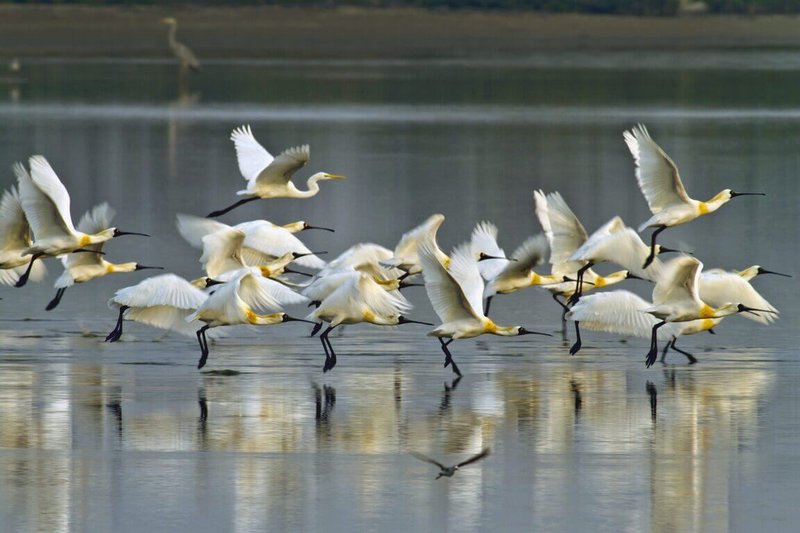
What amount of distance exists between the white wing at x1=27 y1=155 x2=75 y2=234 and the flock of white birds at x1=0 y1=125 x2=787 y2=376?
0.01 meters

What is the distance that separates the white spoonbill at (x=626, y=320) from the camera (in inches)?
569

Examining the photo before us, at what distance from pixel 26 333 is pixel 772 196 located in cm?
1223

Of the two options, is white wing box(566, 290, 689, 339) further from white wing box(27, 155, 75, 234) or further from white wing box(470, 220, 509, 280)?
white wing box(27, 155, 75, 234)

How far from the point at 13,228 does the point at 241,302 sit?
3629mm

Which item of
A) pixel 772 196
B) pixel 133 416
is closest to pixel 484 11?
pixel 772 196

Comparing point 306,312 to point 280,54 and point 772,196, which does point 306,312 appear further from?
point 280,54

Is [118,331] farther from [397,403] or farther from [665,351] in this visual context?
[665,351]

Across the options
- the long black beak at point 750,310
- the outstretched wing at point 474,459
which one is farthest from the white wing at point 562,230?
the outstretched wing at point 474,459

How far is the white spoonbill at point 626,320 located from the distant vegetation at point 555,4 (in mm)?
58645

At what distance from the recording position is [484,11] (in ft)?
247

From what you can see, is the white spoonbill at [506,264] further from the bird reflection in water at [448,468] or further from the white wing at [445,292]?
the bird reflection in water at [448,468]

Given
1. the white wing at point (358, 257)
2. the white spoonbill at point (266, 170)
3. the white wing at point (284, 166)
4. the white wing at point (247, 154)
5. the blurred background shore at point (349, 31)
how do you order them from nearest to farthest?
the white wing at point (358, 257)
the white wing at point (284, 166)
the white spoonbill at point (266, 170)
the white wing at point (247, 154)
the blurred background shore at point (349, 31)

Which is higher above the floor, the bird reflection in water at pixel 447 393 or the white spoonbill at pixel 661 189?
the white spoonbill at pixel 661 189

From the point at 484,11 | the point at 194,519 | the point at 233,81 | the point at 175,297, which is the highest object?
the point at 484,11
